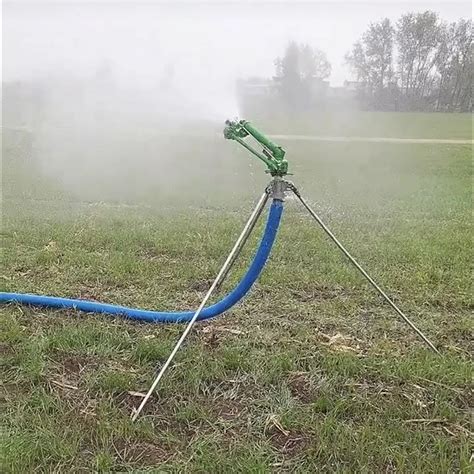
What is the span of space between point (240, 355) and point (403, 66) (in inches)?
238

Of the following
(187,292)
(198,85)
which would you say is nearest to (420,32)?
(198,85)

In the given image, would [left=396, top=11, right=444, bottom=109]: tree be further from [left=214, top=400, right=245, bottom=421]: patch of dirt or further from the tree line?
[left=214, top=400, right=245, bottom=421]: patch of dirt

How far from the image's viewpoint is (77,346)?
119 inches

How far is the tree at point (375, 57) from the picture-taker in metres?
7.76

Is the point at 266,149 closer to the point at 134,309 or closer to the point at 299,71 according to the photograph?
the point at 134,309

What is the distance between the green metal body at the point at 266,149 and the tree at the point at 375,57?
524cm

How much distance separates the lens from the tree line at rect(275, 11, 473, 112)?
303 inches

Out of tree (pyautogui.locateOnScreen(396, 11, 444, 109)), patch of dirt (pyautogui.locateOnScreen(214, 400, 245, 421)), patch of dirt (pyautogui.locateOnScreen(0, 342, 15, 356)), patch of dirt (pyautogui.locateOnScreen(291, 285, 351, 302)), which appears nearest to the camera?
patch of dirt (pyautogui.locateOnScreen(214, 400, 245, 421))

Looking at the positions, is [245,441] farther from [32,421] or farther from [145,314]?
[145,314]

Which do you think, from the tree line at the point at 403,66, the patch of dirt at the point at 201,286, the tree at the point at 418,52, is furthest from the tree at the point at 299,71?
the patch of dirt at the point at 201,286

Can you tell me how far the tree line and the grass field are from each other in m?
2.40

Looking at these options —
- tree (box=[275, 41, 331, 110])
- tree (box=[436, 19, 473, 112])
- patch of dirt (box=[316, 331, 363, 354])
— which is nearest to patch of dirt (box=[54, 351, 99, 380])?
patch of dirt (box=[316, 331, 363, 354])

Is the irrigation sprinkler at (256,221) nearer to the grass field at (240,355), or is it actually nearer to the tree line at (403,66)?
the grass field at (240,355)

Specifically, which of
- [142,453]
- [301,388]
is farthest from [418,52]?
[142,453]
